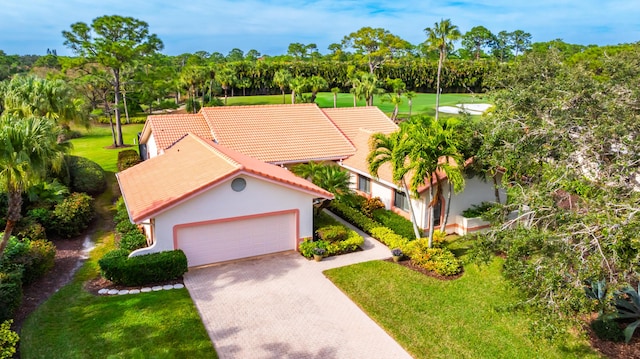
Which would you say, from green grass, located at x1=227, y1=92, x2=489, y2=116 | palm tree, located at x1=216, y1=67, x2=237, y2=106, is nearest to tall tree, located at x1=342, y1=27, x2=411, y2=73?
green grass, located at x1=227, y1=92, x2=489, y2=116

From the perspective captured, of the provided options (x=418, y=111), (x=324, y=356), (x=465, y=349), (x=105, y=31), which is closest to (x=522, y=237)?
(x=465, y=349)

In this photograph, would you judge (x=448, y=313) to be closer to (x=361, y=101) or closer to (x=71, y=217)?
(x=71, y=217)

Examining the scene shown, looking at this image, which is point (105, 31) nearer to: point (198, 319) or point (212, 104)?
point (212, 104)

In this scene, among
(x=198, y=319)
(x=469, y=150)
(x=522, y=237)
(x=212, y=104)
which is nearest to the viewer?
(x=522, y=237)

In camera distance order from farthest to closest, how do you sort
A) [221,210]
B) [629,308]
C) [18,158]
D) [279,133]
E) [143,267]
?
[279,133] → [221,210] → [143,267] → [629,308] → [18,158]

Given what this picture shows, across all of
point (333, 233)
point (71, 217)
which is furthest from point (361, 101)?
point (71, 217)

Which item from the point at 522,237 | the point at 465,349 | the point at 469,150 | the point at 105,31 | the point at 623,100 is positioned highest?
the point at 105,31
